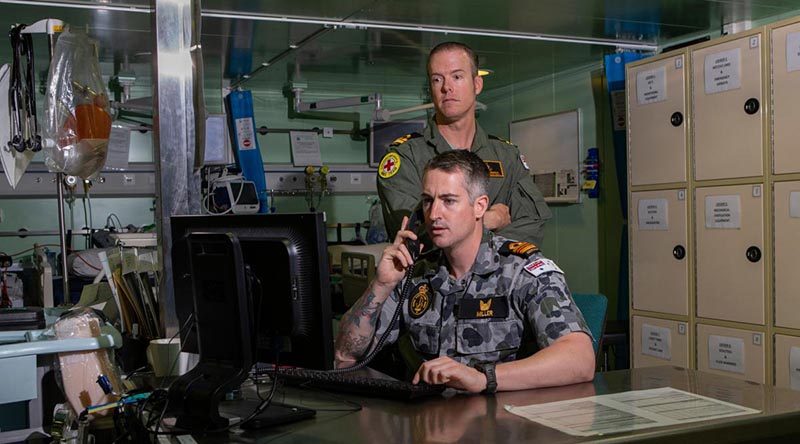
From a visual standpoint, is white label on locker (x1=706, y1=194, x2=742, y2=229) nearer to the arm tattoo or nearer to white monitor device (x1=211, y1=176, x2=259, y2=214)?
the arm tattoo

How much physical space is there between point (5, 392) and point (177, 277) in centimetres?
49

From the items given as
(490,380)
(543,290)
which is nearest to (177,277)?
(490,380)

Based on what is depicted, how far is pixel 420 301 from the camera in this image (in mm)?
2350

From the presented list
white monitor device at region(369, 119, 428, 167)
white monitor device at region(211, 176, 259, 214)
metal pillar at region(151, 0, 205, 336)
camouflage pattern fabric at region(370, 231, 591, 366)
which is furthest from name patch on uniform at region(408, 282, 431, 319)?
white monitor device at region(369, 119, 428, 167)

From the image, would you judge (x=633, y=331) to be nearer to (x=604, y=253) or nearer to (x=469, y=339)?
(x=604, y=253)

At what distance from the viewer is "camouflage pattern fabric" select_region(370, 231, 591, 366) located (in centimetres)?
213

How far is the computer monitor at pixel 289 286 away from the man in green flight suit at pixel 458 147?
1068mm

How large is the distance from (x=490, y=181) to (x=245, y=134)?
11.4 ft

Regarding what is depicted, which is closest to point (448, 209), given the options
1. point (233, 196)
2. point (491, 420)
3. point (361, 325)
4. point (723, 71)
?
point (361, 325)

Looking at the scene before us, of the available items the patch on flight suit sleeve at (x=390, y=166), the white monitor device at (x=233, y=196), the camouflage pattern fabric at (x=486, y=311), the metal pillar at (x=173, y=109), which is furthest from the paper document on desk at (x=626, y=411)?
the white monitor device at (x=233, y=196)

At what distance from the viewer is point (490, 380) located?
1805 millimetres

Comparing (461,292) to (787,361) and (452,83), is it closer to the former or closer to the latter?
(452,83)

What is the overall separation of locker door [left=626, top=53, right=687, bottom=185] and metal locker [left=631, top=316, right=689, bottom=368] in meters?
0.81

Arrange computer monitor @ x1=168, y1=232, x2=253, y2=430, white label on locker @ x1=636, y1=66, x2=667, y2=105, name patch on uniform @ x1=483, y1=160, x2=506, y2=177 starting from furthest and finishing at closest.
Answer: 1. white label on locker @ x1=636, y1=66, x2=667, y2=105
2. name patch on uniform @ x1=483, y1=160, x2=506, y2=177
3. computer monitor @ x1=168, y1=232, x2=253, y2=430
